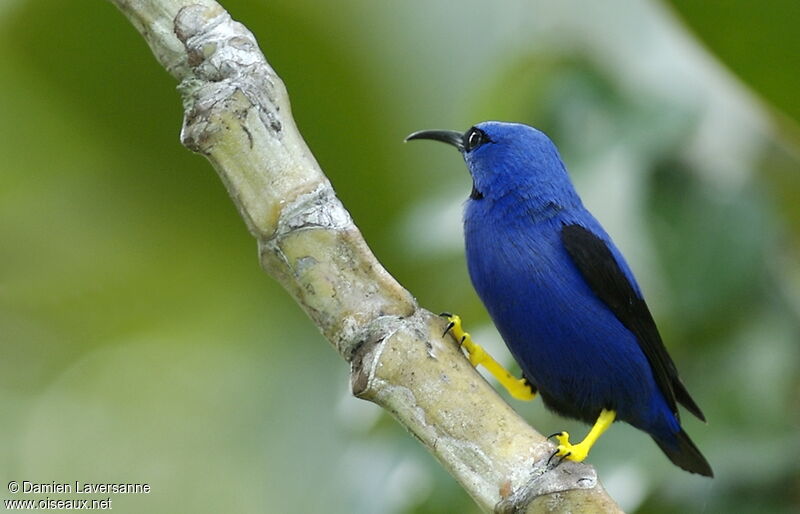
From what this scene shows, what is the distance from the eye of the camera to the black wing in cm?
326

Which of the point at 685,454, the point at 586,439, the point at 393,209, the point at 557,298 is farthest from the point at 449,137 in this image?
the point at 685,454

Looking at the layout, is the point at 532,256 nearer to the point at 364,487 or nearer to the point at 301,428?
the point at 364,487

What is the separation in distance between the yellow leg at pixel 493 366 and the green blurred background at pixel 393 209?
37 centimetres

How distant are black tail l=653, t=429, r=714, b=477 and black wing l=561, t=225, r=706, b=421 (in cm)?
14

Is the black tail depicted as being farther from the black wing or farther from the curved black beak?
the curved black beak

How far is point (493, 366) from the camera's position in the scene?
10.6ft

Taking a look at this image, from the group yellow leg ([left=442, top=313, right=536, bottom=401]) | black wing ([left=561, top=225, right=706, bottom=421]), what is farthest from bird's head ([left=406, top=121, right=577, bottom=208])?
yellow leg ([left=442, top=313, right=536, bottom=401])

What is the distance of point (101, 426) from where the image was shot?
6.65m

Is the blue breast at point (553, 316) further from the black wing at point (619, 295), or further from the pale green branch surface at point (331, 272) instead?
the pale green branch surface at point (331, 272)

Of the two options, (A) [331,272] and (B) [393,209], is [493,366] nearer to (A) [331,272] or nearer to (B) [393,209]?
(A) [331,272]

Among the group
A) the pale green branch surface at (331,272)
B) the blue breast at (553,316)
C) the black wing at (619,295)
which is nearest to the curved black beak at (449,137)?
the blue breast at (553,316)

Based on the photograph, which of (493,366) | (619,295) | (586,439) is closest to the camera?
(586,439)

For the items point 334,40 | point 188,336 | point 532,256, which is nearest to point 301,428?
point 188,336

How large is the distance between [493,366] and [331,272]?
128cm
